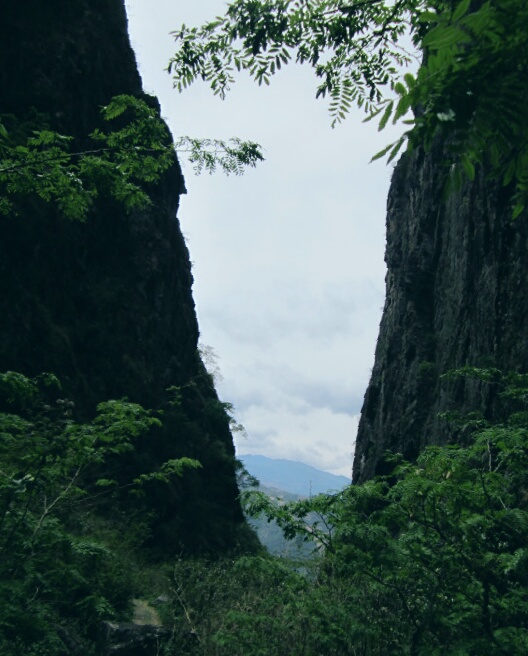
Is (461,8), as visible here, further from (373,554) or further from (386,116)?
(373,554)

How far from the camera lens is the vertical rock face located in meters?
12.0

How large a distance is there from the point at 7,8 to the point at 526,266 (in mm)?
17688

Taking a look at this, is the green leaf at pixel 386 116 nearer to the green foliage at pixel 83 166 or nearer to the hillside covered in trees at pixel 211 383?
the hillside covered in trees at pixel 211 383

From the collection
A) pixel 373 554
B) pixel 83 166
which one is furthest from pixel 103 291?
pixel 373 554

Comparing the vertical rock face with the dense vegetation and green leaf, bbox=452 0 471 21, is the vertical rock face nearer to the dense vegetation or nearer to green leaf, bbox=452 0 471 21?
green leaf, bbox=452 0 471 21

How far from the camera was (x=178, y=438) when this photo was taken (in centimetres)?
2200

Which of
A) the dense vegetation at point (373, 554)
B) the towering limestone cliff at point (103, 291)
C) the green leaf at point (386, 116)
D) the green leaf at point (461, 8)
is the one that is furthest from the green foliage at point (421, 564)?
the towering limestone cliff at point (103, 291)

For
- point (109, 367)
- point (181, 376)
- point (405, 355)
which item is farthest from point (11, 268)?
point (405, 355)

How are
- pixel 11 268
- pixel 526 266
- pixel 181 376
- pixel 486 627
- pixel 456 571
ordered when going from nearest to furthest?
1. pixel 486 627
2. pixel 456 571
3. pixel 526 266
4. pixel 11 268
5. pixel 181 376

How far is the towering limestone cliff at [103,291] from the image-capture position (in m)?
15.7

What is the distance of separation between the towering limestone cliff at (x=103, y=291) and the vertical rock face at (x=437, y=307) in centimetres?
772

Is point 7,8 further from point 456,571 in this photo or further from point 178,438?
point 456,571

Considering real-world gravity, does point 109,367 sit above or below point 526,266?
below

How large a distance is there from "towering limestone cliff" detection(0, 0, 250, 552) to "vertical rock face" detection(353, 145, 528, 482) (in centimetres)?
772
